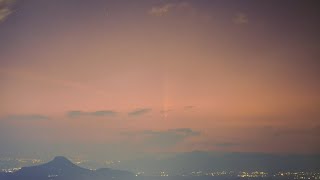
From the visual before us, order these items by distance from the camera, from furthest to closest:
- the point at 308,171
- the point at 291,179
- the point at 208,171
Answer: the point at 208,171, the point at 308,171, the point at 291,179

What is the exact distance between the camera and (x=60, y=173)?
1054 inches

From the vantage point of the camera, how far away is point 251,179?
31719mm

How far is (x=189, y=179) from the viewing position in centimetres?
3462

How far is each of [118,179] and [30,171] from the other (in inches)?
274

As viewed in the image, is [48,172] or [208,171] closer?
[48,172]

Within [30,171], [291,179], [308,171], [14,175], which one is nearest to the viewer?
[14,175]

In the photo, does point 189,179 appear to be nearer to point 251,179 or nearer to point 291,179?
point 251,179

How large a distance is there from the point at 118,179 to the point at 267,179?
15293 millimetres

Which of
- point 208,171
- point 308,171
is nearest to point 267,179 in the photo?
point 308,171

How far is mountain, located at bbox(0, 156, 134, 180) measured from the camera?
23734mm

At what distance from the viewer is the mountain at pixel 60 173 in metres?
23.7

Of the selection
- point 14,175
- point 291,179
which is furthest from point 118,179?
point 291,179

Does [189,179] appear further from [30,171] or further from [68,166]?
[30,171]

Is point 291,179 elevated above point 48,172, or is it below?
below
